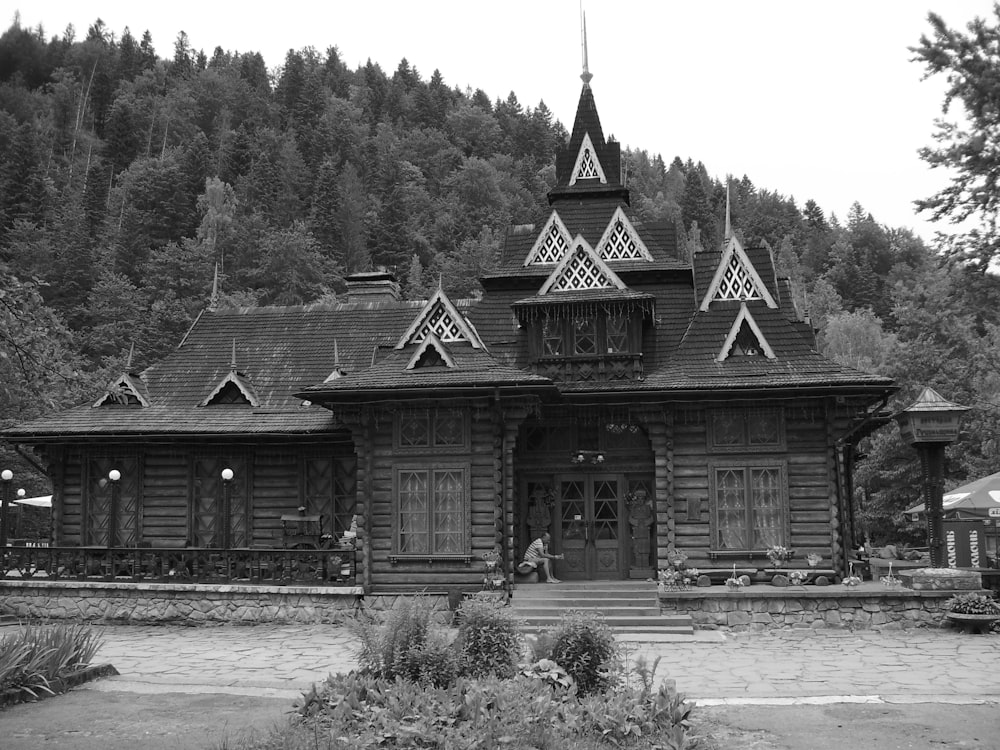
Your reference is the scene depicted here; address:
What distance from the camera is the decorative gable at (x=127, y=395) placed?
2025 cm

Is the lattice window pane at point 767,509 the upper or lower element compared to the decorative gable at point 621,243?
lower

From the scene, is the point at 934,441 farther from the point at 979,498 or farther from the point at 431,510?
the point at 431,510

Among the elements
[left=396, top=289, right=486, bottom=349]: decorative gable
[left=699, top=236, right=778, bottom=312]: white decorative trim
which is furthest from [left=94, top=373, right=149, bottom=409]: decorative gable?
[left=699, top=236, right=778, bottom=312]: white decorative trim

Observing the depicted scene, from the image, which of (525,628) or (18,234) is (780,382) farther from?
(18,234)

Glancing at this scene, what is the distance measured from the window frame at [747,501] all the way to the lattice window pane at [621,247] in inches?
225

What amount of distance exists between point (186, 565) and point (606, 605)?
8344 millimetres

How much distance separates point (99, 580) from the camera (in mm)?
17938

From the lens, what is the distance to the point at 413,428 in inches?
695

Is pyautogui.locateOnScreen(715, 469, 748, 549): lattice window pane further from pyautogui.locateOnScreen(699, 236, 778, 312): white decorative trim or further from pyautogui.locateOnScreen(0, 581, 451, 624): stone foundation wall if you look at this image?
pyautogui.locateOnScreen(0, 581, 451, 624): stone foundation wall

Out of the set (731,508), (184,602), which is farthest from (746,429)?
(184,602)

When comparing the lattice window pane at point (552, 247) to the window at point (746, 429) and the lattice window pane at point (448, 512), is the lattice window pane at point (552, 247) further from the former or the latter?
the lattice window pane at point (448, 512)

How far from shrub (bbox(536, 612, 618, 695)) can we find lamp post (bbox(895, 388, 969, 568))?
9773mm

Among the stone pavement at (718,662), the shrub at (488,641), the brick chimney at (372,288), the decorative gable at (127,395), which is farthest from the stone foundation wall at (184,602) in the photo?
the brick chimney at (372,288)

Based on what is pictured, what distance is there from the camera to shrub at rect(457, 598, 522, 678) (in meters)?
9.25
